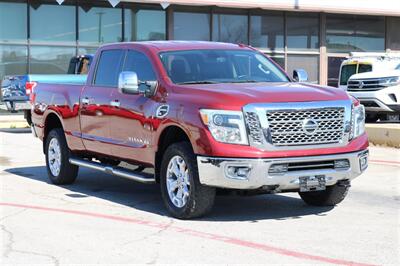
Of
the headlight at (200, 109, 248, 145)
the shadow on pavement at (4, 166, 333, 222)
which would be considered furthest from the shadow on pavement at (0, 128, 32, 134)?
the headlight at (200, 109, 248, 145)

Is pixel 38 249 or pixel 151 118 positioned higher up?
pixel 151 118

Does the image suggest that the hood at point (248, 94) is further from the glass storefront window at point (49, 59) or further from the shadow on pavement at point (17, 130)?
the glass storefront window at point (49, 59)

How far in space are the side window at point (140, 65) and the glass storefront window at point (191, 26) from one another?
18.0 meters

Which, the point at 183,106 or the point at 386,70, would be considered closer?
the point at 183,106

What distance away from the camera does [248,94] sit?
6.98 metres

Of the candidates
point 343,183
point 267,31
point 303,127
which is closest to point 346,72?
point 267,31

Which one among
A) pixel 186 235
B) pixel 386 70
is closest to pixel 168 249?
pixel 186 235

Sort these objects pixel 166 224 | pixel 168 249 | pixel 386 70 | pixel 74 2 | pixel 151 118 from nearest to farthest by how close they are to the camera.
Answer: pixel 168 249, pixel 166 224, pixel 151 118, pixel 386 70, pixel 74 2

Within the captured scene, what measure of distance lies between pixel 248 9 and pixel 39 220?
2120cm

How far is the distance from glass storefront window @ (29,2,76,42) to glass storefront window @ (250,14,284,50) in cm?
747

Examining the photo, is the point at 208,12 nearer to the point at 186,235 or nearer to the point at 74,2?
the point at 74,2

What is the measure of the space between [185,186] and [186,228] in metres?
0.51

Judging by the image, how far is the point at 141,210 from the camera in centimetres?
792

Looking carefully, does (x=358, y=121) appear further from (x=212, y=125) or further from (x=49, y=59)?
(x=49, y=59)
